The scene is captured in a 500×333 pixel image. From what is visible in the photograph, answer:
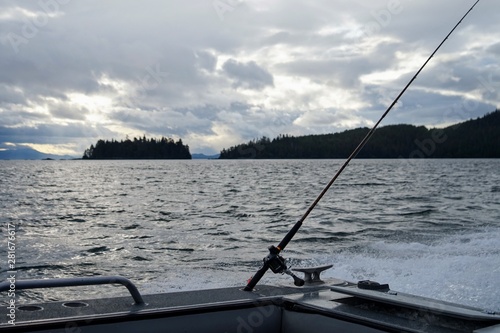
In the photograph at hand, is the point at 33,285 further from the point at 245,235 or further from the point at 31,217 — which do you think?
the point at 31,217

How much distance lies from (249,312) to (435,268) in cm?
659

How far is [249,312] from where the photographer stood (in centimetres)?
340

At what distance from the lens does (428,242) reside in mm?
13203

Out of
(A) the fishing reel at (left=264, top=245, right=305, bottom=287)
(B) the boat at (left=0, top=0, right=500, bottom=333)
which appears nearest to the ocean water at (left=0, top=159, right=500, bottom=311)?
(A) the fishing reel at (left=264, top=245, right=305, bottom=287)

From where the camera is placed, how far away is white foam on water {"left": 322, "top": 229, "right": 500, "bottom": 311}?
7.66 metres

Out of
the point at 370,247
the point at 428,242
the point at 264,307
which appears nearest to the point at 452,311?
the point at 264,307

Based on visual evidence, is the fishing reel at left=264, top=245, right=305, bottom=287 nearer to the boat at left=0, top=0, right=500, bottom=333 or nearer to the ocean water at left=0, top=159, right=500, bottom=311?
the boat at left=0, top=0, right=500, bottom=333

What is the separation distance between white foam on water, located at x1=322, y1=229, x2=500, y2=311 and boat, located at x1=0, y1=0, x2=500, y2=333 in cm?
391

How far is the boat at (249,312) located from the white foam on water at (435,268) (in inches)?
154

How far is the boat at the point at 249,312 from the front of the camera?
113 inches

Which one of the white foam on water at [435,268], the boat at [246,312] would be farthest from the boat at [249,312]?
the white foam on water at [435,268]

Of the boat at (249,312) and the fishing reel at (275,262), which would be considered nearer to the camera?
the boat at (249,312)

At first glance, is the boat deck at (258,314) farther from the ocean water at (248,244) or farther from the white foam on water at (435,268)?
the white foam on water at (435,268)

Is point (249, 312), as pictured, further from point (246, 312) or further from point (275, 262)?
point (275, 262)
